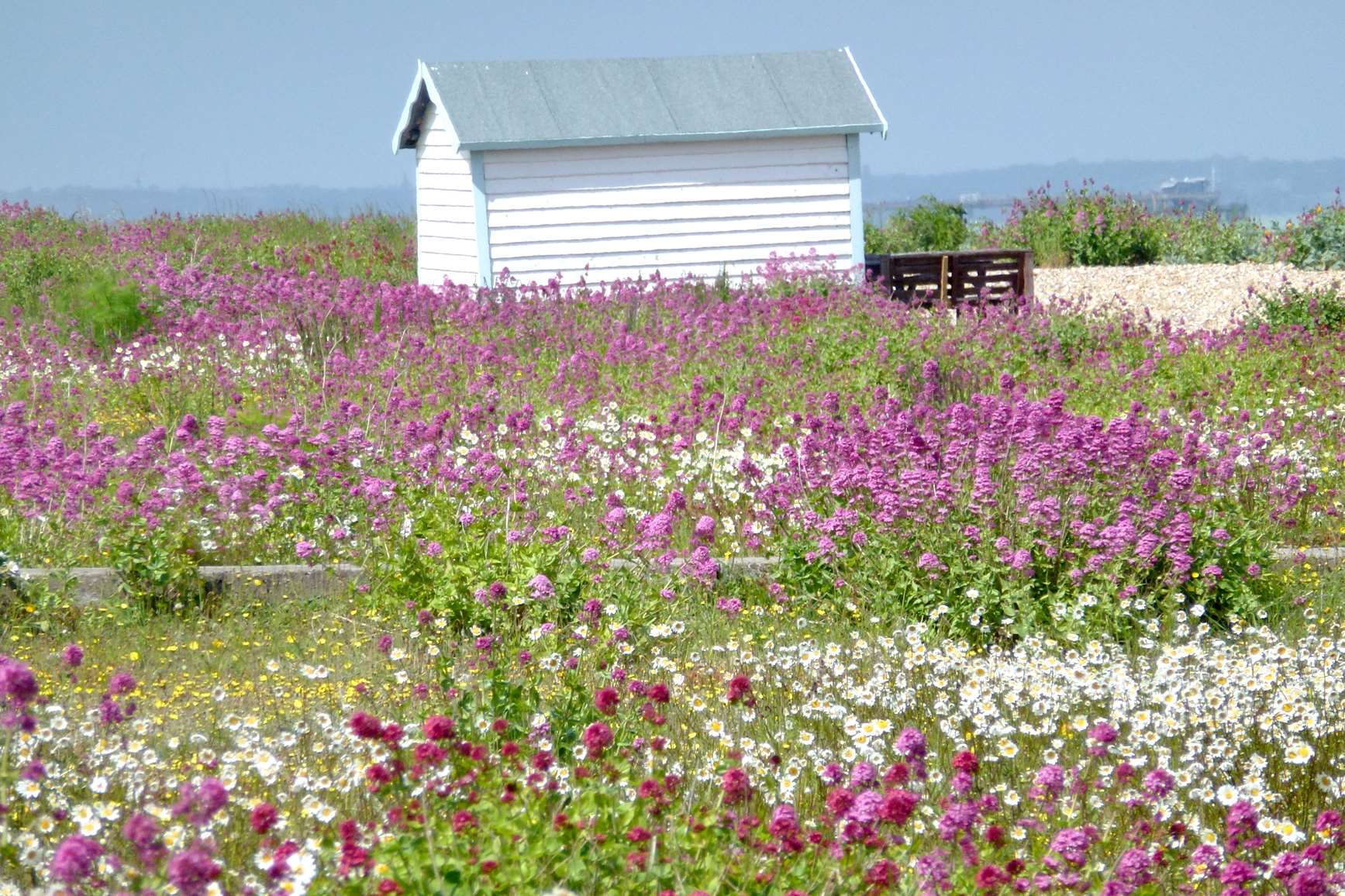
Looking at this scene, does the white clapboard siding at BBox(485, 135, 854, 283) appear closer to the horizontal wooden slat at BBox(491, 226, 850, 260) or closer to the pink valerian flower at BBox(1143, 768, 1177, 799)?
the horizontal wooden slat at BBox(491, 226, 850, 260)

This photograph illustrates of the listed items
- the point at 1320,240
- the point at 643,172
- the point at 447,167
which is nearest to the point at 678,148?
the point at 643,172

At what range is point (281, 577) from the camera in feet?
19.6

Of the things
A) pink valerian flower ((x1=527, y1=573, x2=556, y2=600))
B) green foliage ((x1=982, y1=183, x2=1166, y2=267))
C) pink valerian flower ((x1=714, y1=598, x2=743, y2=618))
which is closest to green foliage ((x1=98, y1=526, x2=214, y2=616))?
pink valerian flower ((x1=527, y1=573, x2=556, y2=600))

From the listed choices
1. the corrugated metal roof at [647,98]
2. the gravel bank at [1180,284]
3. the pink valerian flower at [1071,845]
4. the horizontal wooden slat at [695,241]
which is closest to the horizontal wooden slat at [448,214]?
the corrugated metal roof at [647,98]

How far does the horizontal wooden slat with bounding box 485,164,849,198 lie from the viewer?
17859 millimetres

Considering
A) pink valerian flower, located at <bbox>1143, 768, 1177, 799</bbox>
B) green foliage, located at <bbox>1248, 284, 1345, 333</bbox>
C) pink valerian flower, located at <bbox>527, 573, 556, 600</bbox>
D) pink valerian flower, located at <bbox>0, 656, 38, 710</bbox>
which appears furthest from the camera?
green foliage, located at <bbox>1248, 284, 1345, 333</bbox>

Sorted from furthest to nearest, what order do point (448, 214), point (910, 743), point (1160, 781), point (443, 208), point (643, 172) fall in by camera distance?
point (443, 208) < point (448, 214) < point (643, 172) < point (1160, 781) < point (910, 743)

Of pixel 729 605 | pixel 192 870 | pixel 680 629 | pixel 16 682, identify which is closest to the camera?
pixel 192 870

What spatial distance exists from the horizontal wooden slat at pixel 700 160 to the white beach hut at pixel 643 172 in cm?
1

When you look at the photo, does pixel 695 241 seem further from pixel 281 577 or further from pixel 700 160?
pixel 281 577

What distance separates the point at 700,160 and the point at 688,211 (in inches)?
27.1

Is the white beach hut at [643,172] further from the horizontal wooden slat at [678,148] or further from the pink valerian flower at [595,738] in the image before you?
the pink valerian flower at [595,738]

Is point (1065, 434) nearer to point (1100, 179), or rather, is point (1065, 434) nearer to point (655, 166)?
point (655, 166)

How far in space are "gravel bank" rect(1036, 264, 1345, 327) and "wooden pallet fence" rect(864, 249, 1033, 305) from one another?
619 millimetres
